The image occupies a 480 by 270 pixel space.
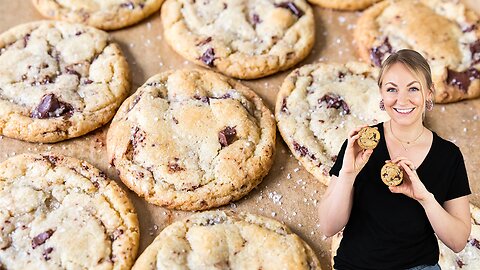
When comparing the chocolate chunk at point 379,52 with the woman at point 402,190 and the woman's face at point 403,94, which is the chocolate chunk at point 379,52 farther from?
the woman's face at point 403,94

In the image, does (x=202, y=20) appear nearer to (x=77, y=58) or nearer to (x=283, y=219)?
(x=77, y=58)

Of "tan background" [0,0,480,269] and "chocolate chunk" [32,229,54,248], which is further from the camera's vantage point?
"tan background" [0,0,480,269]

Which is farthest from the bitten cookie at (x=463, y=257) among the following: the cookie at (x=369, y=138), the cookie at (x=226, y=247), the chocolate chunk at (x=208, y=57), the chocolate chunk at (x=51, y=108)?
the chocolate chunk at (x=51, y=108)

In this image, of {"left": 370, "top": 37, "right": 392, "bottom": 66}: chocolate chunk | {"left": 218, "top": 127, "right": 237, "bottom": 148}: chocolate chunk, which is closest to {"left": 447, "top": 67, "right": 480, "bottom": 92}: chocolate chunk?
{"left": 370, "top": 37, "right": 392, "bottom": 66}: chocolate chunk

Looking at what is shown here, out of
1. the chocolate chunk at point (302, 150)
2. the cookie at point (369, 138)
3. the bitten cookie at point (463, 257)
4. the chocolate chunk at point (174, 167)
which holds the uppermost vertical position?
the cookie at point (369, 138)

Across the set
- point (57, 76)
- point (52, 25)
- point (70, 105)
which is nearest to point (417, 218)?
point (70, 105)

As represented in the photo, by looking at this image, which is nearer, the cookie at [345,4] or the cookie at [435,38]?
the cookie at [435,38]

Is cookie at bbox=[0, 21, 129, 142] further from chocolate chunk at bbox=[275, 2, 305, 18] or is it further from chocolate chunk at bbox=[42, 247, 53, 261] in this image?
chocolate chunk at bbox=[275, 2, 305, 18]
